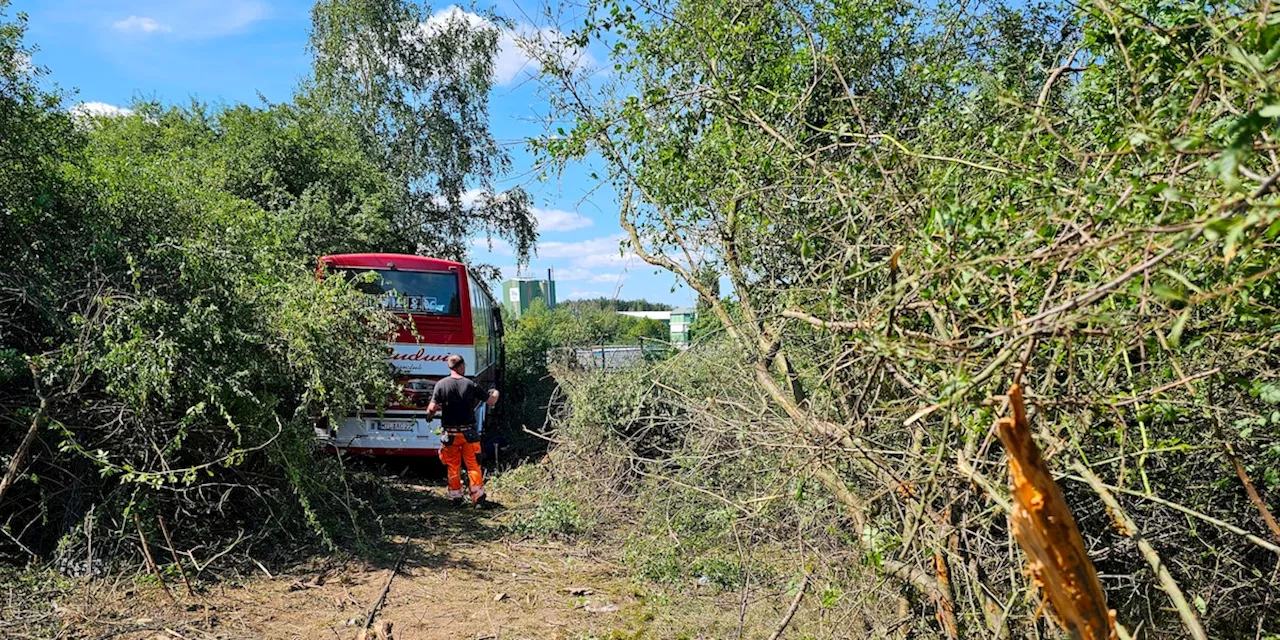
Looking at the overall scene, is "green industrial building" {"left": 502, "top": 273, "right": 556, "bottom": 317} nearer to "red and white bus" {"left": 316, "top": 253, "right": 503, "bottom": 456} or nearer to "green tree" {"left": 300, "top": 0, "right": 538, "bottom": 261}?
"green tree" {"left": 300, "top": 0, "right": 538, "bottom": 261}

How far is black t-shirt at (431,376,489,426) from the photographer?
881 centimetres

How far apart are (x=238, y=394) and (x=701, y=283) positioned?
3482mm

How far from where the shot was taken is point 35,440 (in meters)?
5.56

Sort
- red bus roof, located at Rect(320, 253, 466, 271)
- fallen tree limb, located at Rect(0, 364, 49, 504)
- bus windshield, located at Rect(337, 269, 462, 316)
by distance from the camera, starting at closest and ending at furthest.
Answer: fallen tree limb, located at Rect(0, 364, 49, 504)
red bus roof, located at Rect(320, 253, 466, 271)
bus windshield, located at Rect(337, 269, 462, 316)

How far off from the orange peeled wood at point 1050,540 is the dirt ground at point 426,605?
3014mm

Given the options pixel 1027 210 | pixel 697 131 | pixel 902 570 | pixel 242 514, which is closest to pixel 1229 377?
pixel 1027 210

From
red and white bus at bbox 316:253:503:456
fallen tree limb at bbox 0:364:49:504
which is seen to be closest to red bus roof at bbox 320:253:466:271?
red and white bus at bbox 316:253:503:456

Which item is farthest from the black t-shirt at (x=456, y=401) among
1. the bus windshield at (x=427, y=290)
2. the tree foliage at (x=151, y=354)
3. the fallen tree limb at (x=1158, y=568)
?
the fallen tree limb at (x=1158, y=568)

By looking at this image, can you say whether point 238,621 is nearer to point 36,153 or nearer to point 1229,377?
point 36,153

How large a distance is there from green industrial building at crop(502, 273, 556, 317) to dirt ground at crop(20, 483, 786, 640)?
16349 mm

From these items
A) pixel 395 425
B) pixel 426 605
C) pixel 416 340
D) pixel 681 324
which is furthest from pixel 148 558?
pixel 395 425

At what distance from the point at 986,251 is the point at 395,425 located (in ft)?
30.6

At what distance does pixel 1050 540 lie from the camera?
168 centimetres

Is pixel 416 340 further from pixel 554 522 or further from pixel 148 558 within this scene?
pixel 148 558
